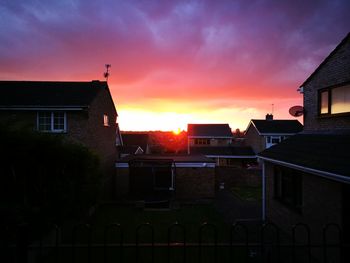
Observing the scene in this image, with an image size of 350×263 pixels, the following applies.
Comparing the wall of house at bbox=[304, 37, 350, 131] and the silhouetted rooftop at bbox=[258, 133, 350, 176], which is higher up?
the wall of house at bbox=[304, 37, 350, 131]

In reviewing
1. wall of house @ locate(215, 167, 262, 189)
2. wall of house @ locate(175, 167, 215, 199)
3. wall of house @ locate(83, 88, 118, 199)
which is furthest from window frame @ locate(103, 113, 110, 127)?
wall of house @ locate(215, 167, 262, 189)

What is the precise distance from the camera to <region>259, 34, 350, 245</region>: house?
24.8 ft

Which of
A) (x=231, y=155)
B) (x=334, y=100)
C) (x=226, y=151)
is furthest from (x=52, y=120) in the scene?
(x=226, y=151)

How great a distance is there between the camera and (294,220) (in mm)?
10297

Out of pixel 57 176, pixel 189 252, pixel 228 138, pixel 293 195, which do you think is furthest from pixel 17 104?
pixel 228 138

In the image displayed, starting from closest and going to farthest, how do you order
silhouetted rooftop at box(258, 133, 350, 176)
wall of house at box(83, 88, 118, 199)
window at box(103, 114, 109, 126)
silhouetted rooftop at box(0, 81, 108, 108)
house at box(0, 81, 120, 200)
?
1. silhouetted rooftop at box(258, 133, 350, 176)
2. house at box(0, 81, 120, 200)
3. silhouetted rooftop at box(0, 81, 108, 108)
4. wall of house at box(83, 88, 118, 199)
5. window at box(103, 114, 109, 126)

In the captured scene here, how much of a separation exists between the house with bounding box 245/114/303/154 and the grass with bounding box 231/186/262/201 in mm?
16165

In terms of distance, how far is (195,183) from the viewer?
2038cm

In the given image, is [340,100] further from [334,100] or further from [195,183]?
[195,183]

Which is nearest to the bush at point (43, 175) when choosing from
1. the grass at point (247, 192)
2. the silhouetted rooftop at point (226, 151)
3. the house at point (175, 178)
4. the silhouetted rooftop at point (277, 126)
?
the house at point (175, 178)

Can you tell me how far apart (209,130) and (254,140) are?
841cm

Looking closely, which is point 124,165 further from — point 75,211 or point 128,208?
point 75,211

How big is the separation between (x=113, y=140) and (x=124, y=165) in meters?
4.07

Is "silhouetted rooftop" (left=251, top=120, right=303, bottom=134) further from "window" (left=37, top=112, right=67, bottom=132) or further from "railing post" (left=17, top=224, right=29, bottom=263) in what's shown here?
"railing post" (left=17, top=224, right=29, bottom=263)
